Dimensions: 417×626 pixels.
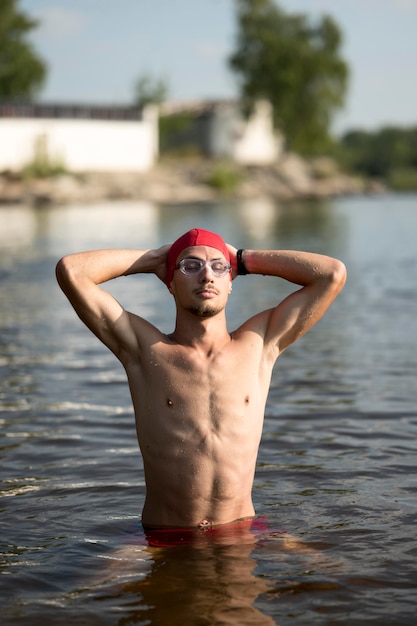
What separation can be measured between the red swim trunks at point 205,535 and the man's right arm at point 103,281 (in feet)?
2.80

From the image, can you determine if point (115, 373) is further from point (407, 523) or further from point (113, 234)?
point (113, 234)

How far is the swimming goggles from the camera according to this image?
14.6 feet

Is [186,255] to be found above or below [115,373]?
above

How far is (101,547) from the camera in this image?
503cm

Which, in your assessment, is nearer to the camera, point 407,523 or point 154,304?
point 407,523

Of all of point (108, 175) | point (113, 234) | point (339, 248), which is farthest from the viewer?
point (108, 175)

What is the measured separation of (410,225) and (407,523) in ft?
115

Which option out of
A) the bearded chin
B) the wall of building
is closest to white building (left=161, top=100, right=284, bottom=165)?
the wall of building

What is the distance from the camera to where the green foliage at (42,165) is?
192 ft

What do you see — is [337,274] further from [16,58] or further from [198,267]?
[16,58]

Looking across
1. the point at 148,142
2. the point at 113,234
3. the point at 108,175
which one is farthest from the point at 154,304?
the point at 148,142

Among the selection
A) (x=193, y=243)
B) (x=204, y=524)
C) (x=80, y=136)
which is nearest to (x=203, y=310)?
(x=193, y=243)

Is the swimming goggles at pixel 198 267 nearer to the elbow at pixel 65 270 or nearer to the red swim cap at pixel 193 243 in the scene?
the red swim cap at pixel 193 243

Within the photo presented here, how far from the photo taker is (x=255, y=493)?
5969 millimetres
